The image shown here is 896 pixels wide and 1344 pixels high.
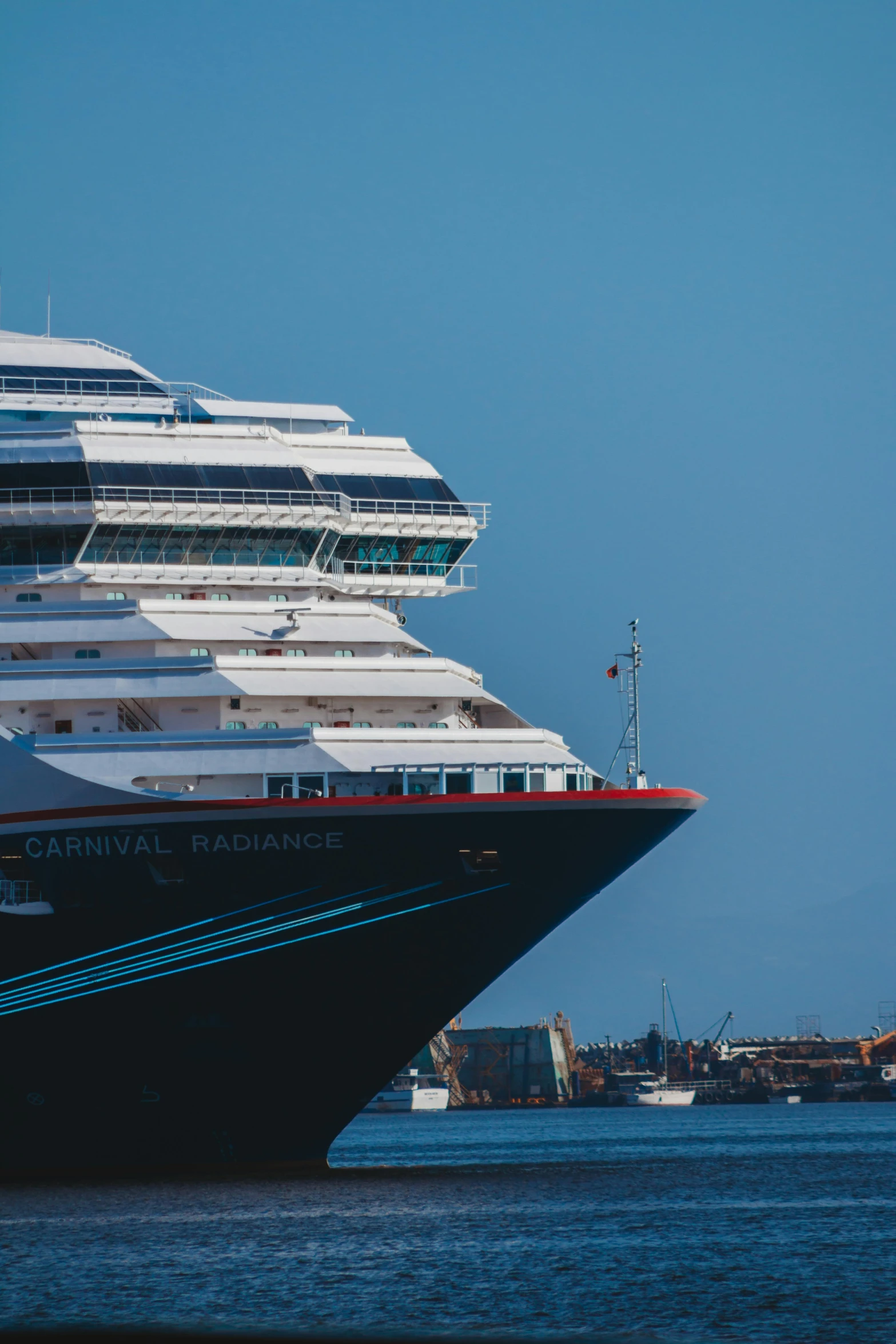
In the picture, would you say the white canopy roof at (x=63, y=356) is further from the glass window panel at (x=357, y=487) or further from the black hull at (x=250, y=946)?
the black hull at (x=250, y=946)

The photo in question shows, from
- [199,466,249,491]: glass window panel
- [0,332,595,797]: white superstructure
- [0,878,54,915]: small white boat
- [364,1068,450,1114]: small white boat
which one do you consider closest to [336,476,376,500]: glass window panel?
[0,332,595,797]: white superstructure

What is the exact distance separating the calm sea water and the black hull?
183 cm

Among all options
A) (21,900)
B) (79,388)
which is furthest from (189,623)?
(79,388)

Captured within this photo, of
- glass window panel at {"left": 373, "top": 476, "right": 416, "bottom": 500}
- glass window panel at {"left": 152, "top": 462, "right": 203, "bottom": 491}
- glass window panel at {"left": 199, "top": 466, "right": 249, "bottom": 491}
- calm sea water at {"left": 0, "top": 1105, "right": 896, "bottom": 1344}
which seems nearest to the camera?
calm sea water at {"left": 0, "top": 1105, "right": 896, "bottom": 1344}

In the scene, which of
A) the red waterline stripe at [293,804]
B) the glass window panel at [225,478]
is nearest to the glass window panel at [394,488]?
the glass window panel at [225,478]

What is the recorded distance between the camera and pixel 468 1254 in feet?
123

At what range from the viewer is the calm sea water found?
3114 centimetres

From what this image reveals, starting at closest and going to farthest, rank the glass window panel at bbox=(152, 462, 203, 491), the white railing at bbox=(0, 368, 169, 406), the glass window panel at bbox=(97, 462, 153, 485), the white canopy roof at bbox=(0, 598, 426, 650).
Answer: the white canopy roof at bbox=(0, 598, 426, 650) < the glass window panel at bbox=(97, 462, 153, 485) < the glass window panel at bbox=(152, 462, 203, 491) < the white railing at bbox=(0, 368, 169, 406)

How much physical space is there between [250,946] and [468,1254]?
369 inches

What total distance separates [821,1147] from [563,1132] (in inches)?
1319

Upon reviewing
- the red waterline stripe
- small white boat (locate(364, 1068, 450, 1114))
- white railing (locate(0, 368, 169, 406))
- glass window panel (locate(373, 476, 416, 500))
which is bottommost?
small white boat (locate(364, 1068, 450, 1114))

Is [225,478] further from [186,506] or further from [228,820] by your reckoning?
[228,820]

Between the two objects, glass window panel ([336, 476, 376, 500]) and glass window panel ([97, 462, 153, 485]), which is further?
glass window panel ([336, 476, 376, 500])

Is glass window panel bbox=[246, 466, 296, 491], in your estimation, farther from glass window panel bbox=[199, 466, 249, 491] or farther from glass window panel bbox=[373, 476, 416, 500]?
glass window panel bbox=[373, 476, 416, 500]
